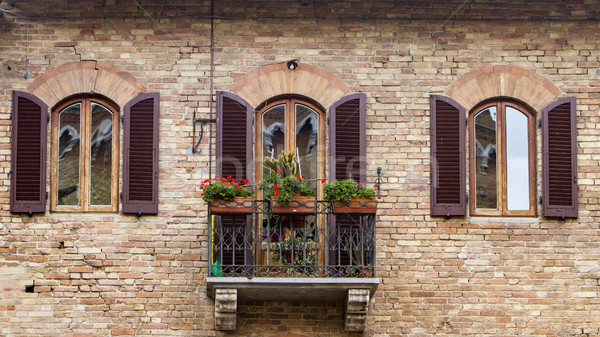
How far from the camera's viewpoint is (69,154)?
1028cm

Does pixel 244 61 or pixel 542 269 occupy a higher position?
pixel 244 61

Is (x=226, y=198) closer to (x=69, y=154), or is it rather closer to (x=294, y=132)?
(x=294, y=132)

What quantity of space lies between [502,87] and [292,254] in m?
3.44

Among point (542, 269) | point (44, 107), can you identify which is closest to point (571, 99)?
point (542, 269)

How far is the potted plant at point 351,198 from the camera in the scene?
941 centimetres

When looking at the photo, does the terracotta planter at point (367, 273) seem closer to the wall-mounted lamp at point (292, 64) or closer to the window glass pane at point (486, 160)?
the window glass pane at point (486, 160)

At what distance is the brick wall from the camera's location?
392 inches

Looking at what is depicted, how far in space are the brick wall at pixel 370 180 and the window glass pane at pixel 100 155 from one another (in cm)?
31

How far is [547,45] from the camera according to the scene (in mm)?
10500

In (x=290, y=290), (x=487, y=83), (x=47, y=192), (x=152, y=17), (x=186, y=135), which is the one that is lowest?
(x=290, y=290)

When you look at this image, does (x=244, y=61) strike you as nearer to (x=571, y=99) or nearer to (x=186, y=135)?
(x=186, y=135)

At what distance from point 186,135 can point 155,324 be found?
2329 millimetres

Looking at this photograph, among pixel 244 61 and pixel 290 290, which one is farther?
pixel 244 61

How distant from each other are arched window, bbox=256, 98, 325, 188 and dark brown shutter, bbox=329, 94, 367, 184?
22cm
